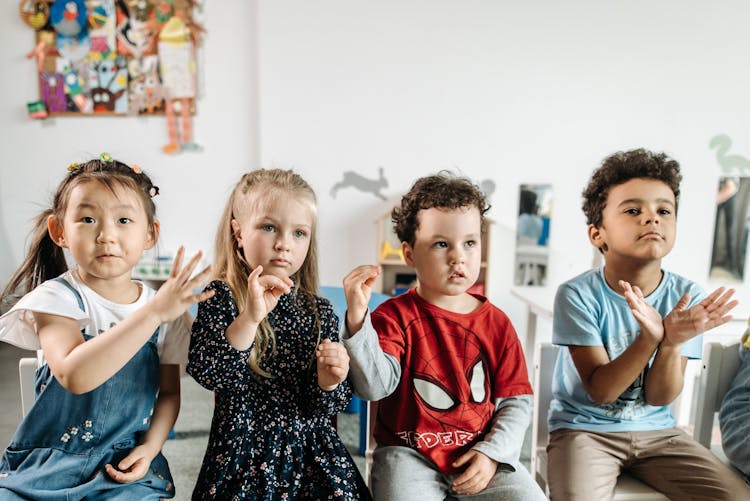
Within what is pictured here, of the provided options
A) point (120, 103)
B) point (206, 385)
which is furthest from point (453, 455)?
point (120, 103)

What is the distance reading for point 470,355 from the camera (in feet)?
3.59

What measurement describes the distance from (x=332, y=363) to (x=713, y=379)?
893 mm

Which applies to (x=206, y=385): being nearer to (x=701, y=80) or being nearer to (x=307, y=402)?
(x=307, y=402)

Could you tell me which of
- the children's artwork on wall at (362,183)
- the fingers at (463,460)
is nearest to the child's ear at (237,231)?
the fingers at (463,460)

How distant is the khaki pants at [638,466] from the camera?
106cm

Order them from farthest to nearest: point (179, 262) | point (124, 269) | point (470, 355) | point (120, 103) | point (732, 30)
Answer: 1. point (120, 103)
2. point (732, 30)
3. point (470, 355)
4. point (124, 269)
5. point (179, 262)

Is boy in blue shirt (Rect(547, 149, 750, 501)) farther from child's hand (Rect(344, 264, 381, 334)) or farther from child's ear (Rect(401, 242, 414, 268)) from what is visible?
child's hand (Rect(344, 264, 381, 334))

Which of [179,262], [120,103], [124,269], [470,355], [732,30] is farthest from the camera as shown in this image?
[120,103]

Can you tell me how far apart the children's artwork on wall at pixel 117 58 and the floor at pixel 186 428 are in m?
1.58

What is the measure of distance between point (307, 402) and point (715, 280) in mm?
3020

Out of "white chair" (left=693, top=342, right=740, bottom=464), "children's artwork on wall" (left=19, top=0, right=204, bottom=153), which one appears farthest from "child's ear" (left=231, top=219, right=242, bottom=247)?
"children's artwork on wall" (left=19, top=0, right=204, bottom=153)

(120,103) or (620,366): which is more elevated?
(120,103)

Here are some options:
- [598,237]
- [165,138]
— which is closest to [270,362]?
[598,237]

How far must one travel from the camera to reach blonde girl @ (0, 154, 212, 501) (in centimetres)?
84
